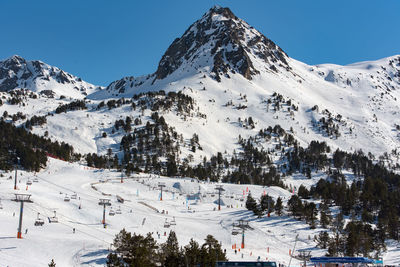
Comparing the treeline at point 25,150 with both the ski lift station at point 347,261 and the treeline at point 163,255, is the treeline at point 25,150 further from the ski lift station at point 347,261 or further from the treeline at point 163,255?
the ski lift station at point 347,261

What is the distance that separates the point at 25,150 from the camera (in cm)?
12794

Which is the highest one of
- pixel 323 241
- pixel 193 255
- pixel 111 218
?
pixel 193 255

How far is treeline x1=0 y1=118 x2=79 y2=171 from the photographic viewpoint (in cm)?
12050

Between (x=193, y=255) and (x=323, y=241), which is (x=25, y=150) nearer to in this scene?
(x=323, y=241)

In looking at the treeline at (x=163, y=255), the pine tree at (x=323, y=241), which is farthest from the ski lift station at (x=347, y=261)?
the pine tree at (x=323, y=241)

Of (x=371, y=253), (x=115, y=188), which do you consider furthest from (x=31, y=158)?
(x=371, y=253)

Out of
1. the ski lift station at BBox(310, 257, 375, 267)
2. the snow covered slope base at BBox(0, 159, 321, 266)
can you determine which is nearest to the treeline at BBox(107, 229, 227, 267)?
the snow covered slope base at BBox(0, 159, 321, 266)

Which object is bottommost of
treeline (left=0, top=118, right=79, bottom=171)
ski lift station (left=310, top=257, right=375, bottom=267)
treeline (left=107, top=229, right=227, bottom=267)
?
treeline (left=107, top=229, right=227, bottom=267)

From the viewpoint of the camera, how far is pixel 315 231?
275 ft

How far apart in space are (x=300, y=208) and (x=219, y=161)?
330 feet

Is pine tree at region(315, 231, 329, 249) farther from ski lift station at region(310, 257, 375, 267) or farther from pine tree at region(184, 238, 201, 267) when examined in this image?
pine tree at region(184, 238, 201, 267)

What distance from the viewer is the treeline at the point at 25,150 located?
12050 cm

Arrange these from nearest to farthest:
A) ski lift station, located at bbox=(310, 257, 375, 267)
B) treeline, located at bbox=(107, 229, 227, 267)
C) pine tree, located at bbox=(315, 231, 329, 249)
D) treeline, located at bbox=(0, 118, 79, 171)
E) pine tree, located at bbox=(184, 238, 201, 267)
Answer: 1. ski lift station, located at bbox=(310, 257, 375, 267)
2. treeline, located at bbox=(107, 229, 227, 267)
3. pine tree, located at bbox=(184, 238, 201, 267)
4. pine tree, located at bbox=(315, 231, 329, 249)
5. treeline, located at bbox=(0, 118, 79, 171)

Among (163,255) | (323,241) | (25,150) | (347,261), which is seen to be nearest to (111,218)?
(163,255)
